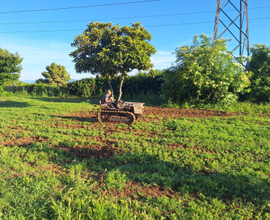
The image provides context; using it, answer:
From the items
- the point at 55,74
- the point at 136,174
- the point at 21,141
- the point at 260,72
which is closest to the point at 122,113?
the point at 21,141

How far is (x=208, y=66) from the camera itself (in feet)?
35.0

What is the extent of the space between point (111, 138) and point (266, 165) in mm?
4195

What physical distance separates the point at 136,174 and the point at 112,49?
10477 mm

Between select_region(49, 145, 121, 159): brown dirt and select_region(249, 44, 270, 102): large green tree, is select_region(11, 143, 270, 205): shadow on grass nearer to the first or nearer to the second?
select_region(49, 145, 121, 159): brown dirt

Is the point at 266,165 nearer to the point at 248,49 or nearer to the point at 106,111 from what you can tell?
the point at 106,111

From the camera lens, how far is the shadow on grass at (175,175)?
312 cm

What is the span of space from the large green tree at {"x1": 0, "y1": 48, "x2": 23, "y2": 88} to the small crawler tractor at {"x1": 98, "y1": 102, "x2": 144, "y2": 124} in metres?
20.4

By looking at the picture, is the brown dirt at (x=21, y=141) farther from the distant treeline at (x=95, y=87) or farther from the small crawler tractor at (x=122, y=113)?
the distant treeline at (x=95, y=87)

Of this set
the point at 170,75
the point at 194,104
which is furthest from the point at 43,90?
the point at 194,104

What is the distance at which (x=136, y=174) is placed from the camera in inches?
142

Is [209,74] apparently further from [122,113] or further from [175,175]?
[175,175]

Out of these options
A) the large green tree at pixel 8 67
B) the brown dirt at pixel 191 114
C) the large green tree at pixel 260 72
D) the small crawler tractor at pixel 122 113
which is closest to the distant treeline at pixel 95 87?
the large green tree at pixel 8 67

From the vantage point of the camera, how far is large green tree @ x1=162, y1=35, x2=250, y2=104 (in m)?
10.4

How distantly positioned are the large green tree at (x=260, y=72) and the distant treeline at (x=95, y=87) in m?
7.85
